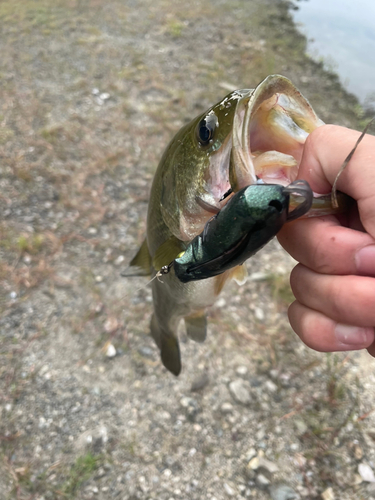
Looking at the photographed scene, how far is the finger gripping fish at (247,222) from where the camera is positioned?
70 centimetres

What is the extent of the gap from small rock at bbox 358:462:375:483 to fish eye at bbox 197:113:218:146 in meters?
2.14

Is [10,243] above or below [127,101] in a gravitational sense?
below

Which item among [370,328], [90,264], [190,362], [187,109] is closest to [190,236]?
[370,328]

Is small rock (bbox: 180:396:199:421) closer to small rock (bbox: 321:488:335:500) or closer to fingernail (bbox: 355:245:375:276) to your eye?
small rock (bbox: 321:488:335:500)

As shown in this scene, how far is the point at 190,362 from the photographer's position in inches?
97.5

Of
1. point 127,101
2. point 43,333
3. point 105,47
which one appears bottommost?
point 43,333

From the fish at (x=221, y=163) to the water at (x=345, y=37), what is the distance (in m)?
5.69

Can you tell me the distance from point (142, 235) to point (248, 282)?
1052 millimetres

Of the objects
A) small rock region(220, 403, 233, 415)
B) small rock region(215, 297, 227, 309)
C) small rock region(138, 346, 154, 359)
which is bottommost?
small rock region(220, 403, 233, 415)

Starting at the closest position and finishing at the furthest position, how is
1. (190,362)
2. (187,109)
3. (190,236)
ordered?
(190,236) < (190,362) < (187,109)

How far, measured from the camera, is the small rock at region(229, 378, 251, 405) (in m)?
2.30

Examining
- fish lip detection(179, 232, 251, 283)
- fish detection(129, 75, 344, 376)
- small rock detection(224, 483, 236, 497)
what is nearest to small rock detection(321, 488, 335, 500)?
small rock detection(224, 483, 236, 497)

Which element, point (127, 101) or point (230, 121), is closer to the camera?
point (230, 121)

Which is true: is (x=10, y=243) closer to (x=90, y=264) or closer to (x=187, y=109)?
(x=90, y=264)
